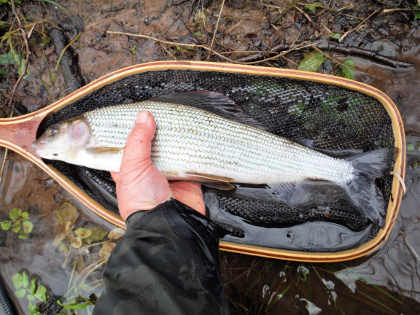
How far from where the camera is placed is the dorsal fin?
191 cm

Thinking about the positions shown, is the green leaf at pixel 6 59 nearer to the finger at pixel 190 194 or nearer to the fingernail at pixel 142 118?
the fingernail at pixel 142 118

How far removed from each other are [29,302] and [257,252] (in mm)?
1829

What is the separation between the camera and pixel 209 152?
181cm

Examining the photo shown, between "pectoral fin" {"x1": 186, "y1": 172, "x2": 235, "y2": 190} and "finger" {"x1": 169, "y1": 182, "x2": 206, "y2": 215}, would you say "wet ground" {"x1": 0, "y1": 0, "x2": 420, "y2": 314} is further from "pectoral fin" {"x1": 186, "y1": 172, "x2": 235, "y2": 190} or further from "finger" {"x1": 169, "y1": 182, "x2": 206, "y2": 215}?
"pectoral fin" {"x1": 186, "y1": 172, "x2": 235, "y2": 190}

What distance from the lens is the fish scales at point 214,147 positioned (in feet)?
5.91

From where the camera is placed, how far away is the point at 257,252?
6.09 feet

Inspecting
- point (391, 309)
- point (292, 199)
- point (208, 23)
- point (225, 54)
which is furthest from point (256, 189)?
point (208, 23)

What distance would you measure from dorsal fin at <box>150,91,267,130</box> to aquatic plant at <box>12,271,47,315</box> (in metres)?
1.72

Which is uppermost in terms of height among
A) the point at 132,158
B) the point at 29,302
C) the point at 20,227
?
the point at 132,158

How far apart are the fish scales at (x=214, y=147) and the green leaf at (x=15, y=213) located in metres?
1.00

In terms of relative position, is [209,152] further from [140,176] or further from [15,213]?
[15,213]

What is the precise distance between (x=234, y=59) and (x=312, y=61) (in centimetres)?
63

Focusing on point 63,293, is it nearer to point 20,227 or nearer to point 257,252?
point 20,227

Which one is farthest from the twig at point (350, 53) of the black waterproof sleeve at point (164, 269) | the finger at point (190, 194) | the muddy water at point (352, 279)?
the black waterproof sleeve at point (164, 269)
